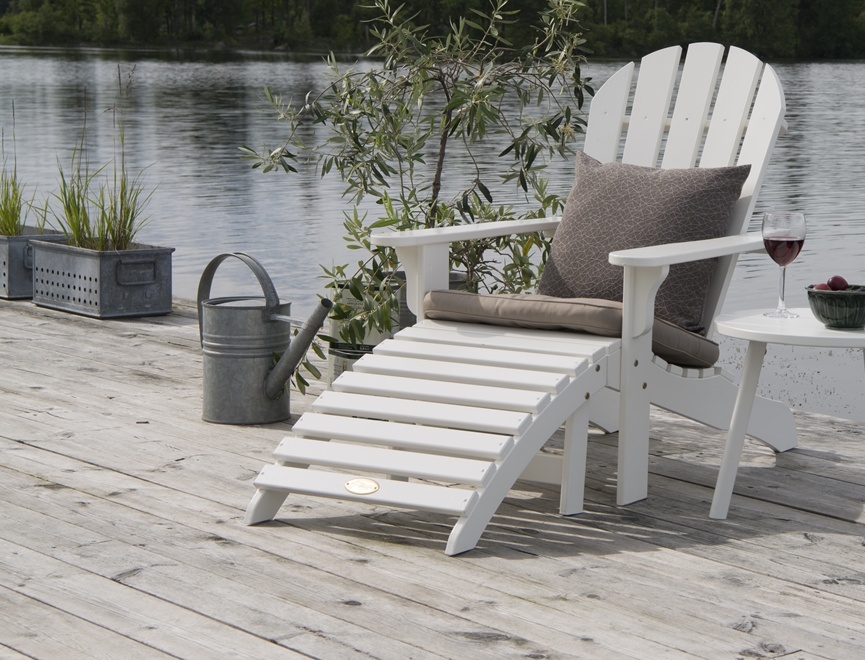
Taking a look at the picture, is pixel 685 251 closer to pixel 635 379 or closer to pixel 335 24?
pixel 635 379

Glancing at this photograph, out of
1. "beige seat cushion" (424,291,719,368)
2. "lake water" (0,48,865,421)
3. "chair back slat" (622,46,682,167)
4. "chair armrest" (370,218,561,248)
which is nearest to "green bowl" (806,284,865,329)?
"beige seat cushion" (424,291,719,368)

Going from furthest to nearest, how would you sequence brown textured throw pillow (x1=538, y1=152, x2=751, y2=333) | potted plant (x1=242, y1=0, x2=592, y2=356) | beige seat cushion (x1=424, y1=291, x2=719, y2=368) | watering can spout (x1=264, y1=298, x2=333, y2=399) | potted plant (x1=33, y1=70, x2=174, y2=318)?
potted plant (x1=33, y1=70, x2=174, y2=318) < potted plant (x1=242, y1=0, x2=592, y2=356) < watering can spout (x1=264, y1=298, x2=333, y2=399) < brown textured throw pillow (x1=538, y1=152, x2=751, y2=333) < beige seat cushion (x1=424, y1=291, x2=719, y2=368)

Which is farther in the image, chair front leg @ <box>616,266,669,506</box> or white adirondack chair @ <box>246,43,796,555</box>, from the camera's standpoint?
chair front leg @ <box>616,266,669,506</box>

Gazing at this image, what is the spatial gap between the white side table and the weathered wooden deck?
9 cm

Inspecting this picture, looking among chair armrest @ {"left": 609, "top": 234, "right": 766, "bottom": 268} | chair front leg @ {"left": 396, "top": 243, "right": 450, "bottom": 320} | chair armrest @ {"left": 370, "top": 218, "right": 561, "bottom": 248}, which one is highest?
chair armrest @ {"left": 609, "top": 234, "right": 766, "bottom": 268}

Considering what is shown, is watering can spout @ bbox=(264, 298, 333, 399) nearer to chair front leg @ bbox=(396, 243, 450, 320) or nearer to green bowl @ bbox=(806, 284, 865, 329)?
chair front leg @ bbox=(396, 243, 450, 320)

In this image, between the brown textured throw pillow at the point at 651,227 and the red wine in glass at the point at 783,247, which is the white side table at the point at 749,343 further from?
the brown textured throw pillow at the point at 651,227

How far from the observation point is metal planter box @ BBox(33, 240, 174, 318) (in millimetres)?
5586

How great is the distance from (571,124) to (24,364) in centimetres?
214

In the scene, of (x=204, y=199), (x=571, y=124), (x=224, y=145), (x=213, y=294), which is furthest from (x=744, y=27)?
(x=571, y=124)

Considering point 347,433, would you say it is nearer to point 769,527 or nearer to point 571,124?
point 769,527

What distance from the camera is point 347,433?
9.46 ft

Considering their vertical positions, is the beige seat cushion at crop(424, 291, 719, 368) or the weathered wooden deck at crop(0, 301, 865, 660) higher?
the beige seat cushion at crop(424, 291, 719, 368)

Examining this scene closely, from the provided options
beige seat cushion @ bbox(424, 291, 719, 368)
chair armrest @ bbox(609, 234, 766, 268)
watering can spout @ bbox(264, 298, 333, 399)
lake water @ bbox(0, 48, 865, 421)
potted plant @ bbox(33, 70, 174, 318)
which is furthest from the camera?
lake water @ bbox(0, 48, 865, 421)
